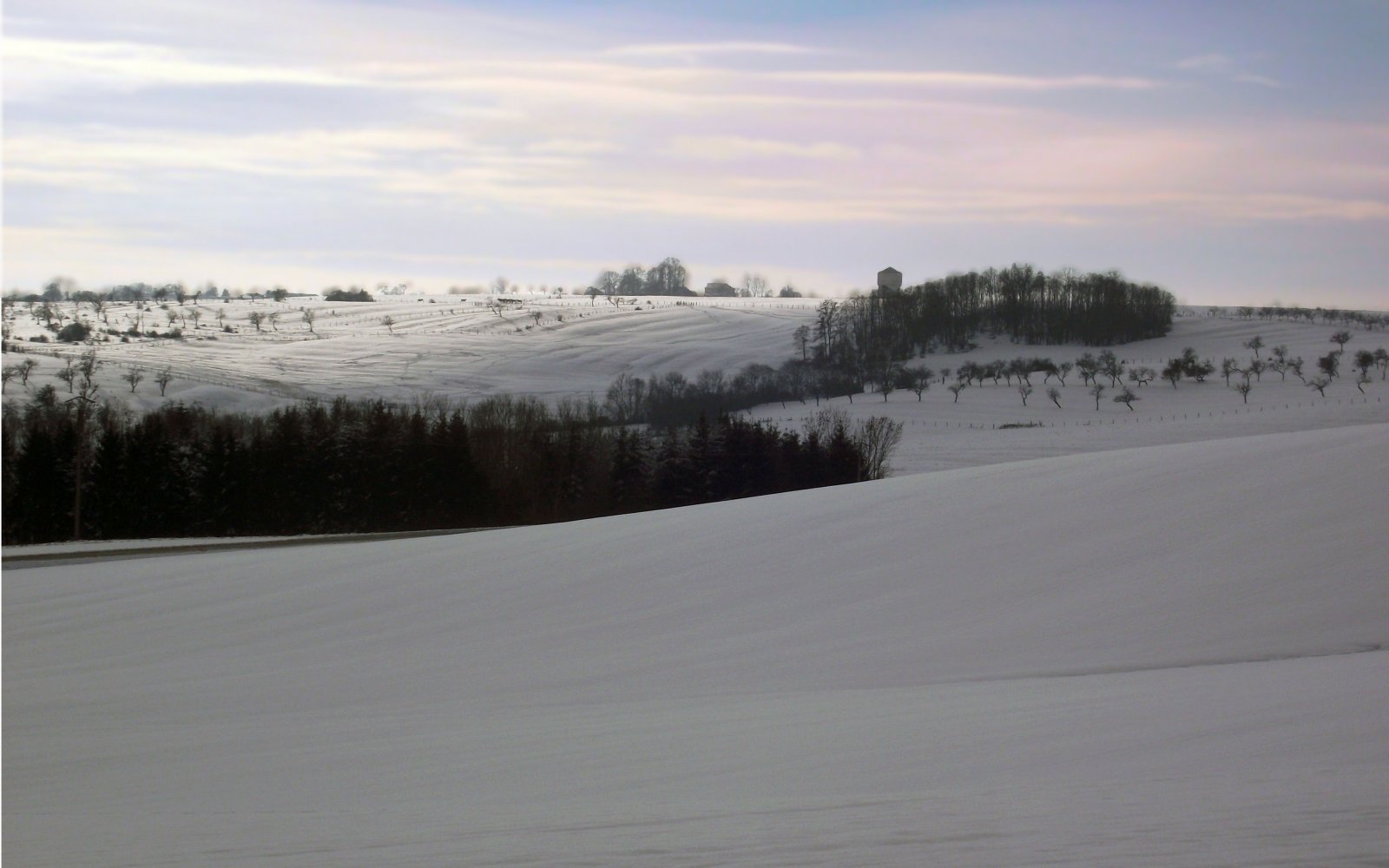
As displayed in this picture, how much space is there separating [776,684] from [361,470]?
37.0 metres

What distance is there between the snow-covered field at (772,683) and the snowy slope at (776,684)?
5 centimetres

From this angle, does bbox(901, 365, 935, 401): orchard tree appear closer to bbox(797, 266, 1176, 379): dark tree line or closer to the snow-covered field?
bbox(797, 266, 1176, 379): dark tree line

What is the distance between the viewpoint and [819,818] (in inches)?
232

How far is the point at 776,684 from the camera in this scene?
1137 centimetres

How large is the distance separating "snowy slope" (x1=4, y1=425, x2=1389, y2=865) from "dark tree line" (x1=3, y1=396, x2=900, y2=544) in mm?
21306

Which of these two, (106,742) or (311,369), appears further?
(311,369)

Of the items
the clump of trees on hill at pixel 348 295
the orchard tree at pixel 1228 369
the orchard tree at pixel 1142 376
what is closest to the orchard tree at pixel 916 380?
the orchard tree at pixel 1142 376

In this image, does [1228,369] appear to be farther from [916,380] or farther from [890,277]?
[890,277]

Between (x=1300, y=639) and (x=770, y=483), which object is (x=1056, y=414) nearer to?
(x=770, y=483)

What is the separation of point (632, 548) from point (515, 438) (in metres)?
34.0

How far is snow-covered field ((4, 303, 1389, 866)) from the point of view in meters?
5.79

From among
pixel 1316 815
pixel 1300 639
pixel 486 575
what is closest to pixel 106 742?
pixel 486 575

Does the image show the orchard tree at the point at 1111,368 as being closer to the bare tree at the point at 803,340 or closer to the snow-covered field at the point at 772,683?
the bare tree at the point at 803,340

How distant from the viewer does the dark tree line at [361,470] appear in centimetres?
4128
